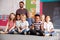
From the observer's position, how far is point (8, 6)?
29.1 feet

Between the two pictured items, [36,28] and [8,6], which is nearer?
[36,28]

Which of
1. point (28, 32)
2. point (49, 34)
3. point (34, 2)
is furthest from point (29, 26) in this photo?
point (34, 2)

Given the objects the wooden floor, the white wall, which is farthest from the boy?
the white wall

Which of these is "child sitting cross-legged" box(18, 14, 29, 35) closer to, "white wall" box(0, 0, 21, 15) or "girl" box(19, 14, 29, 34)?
"girl" box(19, 14, 29, 34)

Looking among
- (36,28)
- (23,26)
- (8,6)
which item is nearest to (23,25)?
(23,26)

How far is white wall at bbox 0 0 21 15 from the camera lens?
8797 mm

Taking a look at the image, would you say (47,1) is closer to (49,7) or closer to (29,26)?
(49,7)

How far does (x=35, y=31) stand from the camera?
6.59 meters

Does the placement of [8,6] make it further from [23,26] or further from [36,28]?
[36,28]

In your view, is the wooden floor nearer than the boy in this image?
Yes

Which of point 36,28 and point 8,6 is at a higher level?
point 8,6

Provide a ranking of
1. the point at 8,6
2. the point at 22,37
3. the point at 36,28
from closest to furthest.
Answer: the point at 22,37, the point at 36,28, the point at 8,6

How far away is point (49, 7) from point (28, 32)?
2467mm

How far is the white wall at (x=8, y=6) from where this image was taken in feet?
28.9
